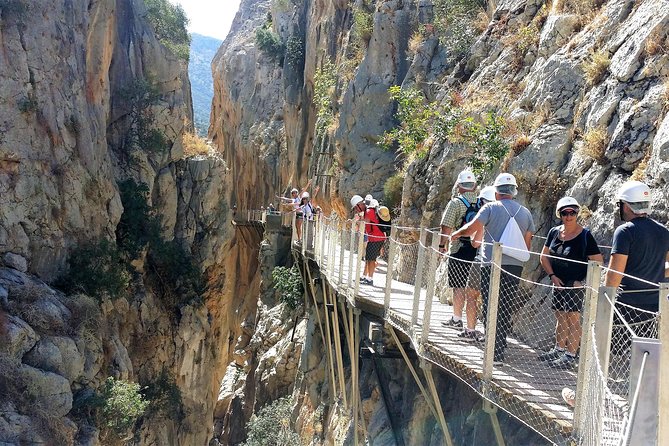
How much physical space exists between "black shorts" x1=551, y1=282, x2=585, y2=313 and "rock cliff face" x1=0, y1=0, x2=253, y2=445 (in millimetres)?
8830

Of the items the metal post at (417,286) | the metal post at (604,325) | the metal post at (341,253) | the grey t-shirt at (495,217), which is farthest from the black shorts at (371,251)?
the metal post at (604,325)

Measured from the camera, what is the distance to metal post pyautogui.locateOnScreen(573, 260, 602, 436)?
12.9 feet

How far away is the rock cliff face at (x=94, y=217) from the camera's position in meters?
12.5

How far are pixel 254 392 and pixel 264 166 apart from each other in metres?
19.5

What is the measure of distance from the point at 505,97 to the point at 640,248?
7625 millimetres

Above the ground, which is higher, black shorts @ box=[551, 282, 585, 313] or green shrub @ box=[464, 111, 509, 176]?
green shrub @ box=[464, 111, 509, 176]

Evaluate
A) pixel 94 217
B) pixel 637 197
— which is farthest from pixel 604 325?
pixel 94 217

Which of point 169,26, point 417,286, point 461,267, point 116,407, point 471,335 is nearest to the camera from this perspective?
point 471,335

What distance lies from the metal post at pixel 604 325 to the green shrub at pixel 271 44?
34817 mm

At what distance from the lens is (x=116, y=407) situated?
44.2 ft

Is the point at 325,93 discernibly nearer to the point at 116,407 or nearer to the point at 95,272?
the point at 95,272

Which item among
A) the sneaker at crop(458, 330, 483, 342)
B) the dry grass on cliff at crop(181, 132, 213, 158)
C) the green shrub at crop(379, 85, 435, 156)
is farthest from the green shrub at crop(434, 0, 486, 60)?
the sneaker at crop(458, 330, 483, 342)

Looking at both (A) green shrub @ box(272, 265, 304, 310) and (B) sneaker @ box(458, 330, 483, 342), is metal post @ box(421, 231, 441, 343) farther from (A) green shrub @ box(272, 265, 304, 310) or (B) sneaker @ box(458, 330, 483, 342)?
(A) green shrub @ box(272, 265, 304, 310)

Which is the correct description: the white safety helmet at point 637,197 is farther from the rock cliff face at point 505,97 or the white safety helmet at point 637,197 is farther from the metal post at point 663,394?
the metal post at point 663,394
